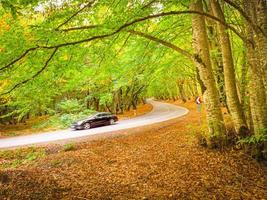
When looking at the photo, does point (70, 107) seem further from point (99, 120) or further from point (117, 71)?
point (117, 71)

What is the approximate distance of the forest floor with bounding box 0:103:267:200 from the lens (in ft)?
20.3

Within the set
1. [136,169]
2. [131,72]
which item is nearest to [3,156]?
[131,72]

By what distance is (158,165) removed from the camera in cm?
837

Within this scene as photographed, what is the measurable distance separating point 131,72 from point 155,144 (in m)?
3.64

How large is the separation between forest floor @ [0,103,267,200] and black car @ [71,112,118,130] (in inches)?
519

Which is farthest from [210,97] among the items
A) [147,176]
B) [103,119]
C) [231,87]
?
[103,119]

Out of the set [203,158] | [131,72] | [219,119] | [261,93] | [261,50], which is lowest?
[203,158]

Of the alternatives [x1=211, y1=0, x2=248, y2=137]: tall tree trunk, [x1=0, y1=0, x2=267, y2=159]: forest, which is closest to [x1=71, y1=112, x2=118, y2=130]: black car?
[x1=0, y1=0, x2=267, y2=159]: forest

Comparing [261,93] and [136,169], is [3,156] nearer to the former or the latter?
[136,169]

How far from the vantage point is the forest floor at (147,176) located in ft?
20.3

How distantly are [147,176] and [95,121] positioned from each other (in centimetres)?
1742

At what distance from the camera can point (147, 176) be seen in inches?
292

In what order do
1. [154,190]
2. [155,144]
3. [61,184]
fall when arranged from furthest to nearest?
[155,144]
[61,184]
[154,190]

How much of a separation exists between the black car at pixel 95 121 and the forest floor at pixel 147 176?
13.2 metres
